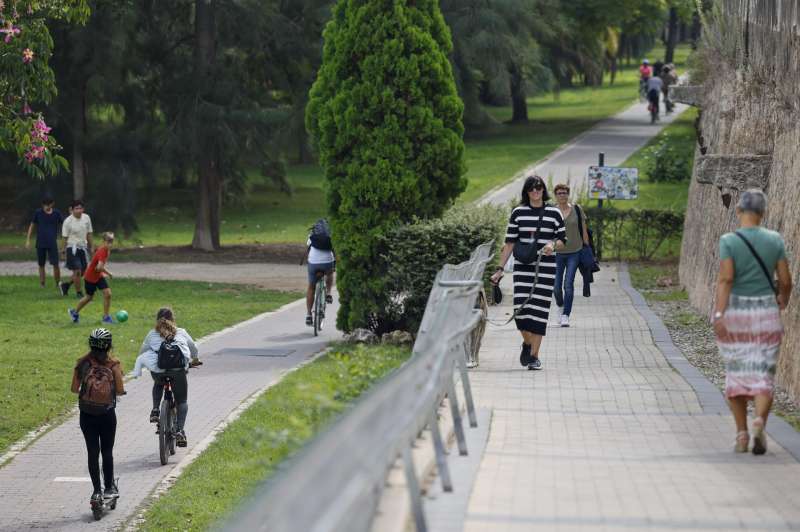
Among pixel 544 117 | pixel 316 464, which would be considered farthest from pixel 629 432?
pixel 544 117

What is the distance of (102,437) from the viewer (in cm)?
1071

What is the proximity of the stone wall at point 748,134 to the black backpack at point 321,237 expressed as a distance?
201 inches

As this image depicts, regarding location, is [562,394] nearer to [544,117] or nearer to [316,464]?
[316,464]

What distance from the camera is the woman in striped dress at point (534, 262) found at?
12023 millimetres

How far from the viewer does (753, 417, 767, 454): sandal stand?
26.1 ft

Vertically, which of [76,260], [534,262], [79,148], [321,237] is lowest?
[76,260]

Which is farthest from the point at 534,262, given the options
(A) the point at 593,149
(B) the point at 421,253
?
(A) the point at 593,149

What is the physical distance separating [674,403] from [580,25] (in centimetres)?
5207

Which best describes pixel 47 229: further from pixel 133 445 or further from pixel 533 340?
pixel 533 340

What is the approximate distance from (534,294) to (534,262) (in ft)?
0.92

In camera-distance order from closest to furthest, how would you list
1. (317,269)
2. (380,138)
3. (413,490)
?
1. (413,490)
2. (380,138)
3. (317,269)

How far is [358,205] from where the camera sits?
1708cm

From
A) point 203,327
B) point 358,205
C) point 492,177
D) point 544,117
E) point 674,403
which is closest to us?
point 674,403

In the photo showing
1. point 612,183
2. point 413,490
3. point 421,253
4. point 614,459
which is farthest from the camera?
point 612,183
